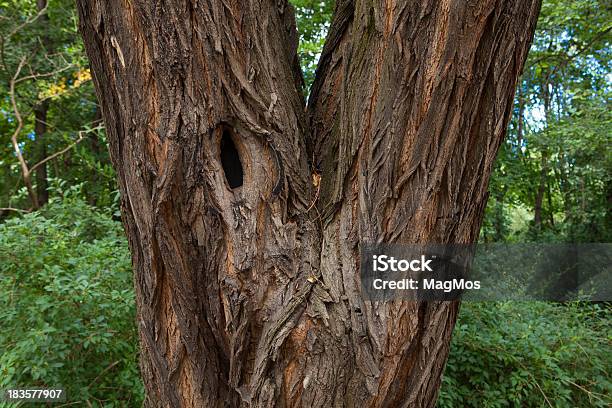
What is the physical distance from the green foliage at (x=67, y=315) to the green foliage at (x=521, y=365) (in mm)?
2228

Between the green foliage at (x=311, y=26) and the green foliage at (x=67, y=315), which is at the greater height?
the green foliage at (x=311, y=26)

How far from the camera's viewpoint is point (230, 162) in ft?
7.27

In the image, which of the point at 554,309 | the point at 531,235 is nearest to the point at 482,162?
the point at 554,309

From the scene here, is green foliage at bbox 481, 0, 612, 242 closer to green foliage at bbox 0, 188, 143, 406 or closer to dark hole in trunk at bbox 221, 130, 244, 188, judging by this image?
green foliage at bbox 0, 188, 143, 406

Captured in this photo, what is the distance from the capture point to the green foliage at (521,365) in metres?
3.86

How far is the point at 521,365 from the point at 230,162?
288cm

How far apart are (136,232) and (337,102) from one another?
1.01 m

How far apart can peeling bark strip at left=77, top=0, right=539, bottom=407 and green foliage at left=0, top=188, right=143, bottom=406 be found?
1.33 m

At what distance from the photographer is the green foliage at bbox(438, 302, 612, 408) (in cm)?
386

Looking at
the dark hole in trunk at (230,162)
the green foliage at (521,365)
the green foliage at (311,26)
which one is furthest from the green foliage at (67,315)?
the green foliage at (311,26)

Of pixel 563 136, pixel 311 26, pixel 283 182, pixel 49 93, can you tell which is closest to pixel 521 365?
pixel 283 182

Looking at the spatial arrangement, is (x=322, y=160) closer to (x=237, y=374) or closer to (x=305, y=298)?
(x=305, y=298)

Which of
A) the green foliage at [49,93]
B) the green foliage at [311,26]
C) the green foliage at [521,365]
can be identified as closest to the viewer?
the green foliage at [521,365]

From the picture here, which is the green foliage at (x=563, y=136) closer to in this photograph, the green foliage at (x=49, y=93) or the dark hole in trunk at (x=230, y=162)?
the dark hole in trunk at (x=230, y=162)
